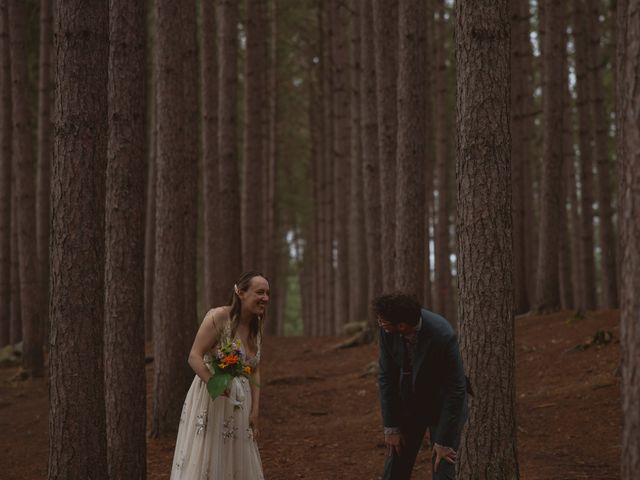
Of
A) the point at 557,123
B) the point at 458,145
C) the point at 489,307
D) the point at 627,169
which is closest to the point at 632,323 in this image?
the point at 627,169

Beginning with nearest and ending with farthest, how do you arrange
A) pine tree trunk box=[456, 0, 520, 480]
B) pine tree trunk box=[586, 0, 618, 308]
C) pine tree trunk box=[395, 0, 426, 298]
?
pine tree trunk box=[456, 0, 520, 480], pine tree trunk box=[395, 0, 426, 298], pine tree trunk box=[586, 0, 618, 308]

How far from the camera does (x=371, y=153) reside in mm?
15875

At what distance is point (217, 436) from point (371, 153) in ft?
34.4

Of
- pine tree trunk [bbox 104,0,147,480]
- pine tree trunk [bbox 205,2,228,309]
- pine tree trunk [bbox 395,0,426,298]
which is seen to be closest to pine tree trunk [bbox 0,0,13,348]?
pine tree trunk [bbox 205,2,228,309]

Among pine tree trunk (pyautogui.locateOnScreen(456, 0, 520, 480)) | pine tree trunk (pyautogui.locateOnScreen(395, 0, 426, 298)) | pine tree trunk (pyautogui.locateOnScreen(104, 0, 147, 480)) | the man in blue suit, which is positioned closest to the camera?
the man in blue suit

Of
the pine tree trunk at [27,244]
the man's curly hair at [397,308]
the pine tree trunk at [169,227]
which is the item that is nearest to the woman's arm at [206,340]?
the man's curly hair at [397,308]

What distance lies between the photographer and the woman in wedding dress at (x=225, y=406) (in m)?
5.97

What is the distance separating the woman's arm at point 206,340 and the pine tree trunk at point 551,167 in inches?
427

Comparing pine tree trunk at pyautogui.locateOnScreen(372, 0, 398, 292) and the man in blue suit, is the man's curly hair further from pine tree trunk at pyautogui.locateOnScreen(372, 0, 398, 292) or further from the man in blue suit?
pine tree trunk at pyautogui.locateOnScreen(372, 0, 398, 292)

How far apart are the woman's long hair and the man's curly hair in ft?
4.25

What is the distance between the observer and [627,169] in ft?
11.7

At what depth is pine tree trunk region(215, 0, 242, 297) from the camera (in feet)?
44.6

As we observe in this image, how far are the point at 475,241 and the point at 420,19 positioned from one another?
610 cm

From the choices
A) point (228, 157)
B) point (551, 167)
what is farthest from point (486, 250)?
point (551, 167)
